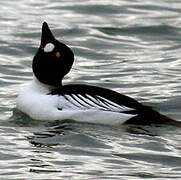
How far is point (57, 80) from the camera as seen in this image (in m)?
12.7

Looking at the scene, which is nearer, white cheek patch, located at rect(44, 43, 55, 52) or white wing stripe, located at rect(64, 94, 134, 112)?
white wing stripe, located at rect(64, 94, 134, 112)

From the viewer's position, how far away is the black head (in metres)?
12.5

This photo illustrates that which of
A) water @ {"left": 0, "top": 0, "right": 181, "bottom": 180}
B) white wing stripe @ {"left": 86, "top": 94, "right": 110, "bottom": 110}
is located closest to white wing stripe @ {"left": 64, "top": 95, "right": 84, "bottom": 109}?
white wing stripe @ {"left": 86, "top": 94, "right": 110, "bottom": 110}

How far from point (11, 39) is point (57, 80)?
598cm

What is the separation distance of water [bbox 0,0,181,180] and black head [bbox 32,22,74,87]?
27.2 inches

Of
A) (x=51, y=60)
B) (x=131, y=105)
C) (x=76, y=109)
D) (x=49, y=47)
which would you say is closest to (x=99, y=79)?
(x=51, y=60)

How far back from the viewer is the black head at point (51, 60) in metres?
12.5

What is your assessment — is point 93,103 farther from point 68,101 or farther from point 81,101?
point 68,101

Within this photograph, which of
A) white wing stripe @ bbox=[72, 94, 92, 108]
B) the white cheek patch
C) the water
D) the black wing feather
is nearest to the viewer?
the water

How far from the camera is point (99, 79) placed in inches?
613

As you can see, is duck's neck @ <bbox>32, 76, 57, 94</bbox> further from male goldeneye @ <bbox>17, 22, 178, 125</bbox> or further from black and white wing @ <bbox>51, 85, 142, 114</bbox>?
black and white wing @ <bbox>51, 85, 142, 114</bbox>

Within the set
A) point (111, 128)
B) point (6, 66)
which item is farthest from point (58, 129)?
point (6, 66)

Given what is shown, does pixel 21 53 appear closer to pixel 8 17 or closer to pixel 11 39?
pixel 11 39

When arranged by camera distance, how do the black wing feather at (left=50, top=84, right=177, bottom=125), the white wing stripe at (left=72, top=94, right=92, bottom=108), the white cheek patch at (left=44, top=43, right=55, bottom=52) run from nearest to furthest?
the black wing feather at (left=50, top=84, right=177, bottom=125)
the white wing stripe at (left=72, top=94, right=92, bottom=108)
the white cheek patch at (left=44, top=43, right=55, bottom=52)
